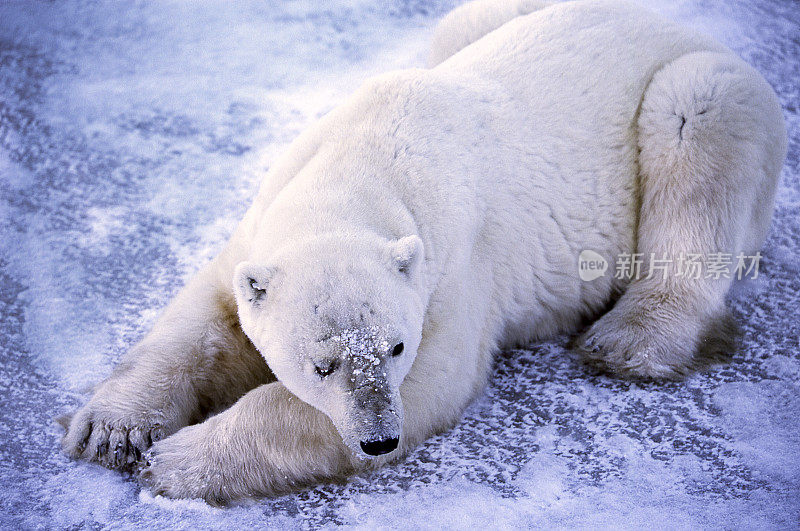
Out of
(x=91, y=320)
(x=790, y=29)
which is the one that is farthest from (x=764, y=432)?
(x=790, y=29)

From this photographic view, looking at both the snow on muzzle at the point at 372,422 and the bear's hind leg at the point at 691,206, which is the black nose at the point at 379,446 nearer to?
the snow on muzzle at the point at 372,422

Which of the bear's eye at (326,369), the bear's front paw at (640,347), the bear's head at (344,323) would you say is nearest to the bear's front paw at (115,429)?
the bear's head at (344,323)

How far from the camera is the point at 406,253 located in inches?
104

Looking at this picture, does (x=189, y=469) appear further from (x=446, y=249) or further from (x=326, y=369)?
(x=446, y=249)

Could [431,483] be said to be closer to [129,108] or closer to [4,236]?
[4,236]

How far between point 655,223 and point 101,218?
302 cm

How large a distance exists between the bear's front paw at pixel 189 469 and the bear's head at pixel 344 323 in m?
0.44

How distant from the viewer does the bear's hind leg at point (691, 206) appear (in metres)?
3.75

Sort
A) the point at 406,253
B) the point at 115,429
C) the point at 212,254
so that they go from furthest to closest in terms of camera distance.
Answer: the point at 212,254 → the point at 115,429 → the point at 406,253

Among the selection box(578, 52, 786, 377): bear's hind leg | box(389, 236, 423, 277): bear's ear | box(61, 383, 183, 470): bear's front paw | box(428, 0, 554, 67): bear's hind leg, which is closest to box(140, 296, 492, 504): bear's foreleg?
box(61, 383, 183, 470): bear's front paw

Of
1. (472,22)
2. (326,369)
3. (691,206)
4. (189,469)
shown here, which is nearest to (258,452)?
(189,469)

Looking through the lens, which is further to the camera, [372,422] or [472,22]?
[472,22]

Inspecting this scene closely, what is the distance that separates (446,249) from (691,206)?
137cm

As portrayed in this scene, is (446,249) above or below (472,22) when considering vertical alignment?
below
